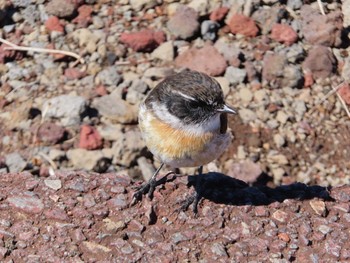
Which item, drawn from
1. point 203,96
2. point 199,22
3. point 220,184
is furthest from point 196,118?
point 199,22

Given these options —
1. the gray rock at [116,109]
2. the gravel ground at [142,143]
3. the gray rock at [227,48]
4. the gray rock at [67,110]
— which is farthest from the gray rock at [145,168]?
the gray rock at [227,48]

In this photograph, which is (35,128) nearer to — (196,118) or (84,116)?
(84,116)

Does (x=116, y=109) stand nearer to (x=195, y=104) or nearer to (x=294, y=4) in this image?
(x=195, y=104)

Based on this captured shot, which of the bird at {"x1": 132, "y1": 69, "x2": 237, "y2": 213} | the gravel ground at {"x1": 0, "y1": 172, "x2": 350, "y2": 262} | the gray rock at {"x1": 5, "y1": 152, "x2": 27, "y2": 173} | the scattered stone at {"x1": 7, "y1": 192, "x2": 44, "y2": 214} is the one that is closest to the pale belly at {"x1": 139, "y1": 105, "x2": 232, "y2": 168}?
the bird at {"x1": 132, "y1": 69, "x2": 237, "y2": 213}

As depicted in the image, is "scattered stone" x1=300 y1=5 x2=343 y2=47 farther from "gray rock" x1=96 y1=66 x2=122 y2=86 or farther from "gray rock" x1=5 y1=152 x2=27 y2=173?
"gray rock" x1=5 y1=152 x2=27 y2=173

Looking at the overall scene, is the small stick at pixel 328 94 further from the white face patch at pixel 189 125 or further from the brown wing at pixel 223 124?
the white face patch at pixel 189 125

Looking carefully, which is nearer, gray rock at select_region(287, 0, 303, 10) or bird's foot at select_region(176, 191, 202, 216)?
bird's foot at select_region(176, 191, 202, 216)
